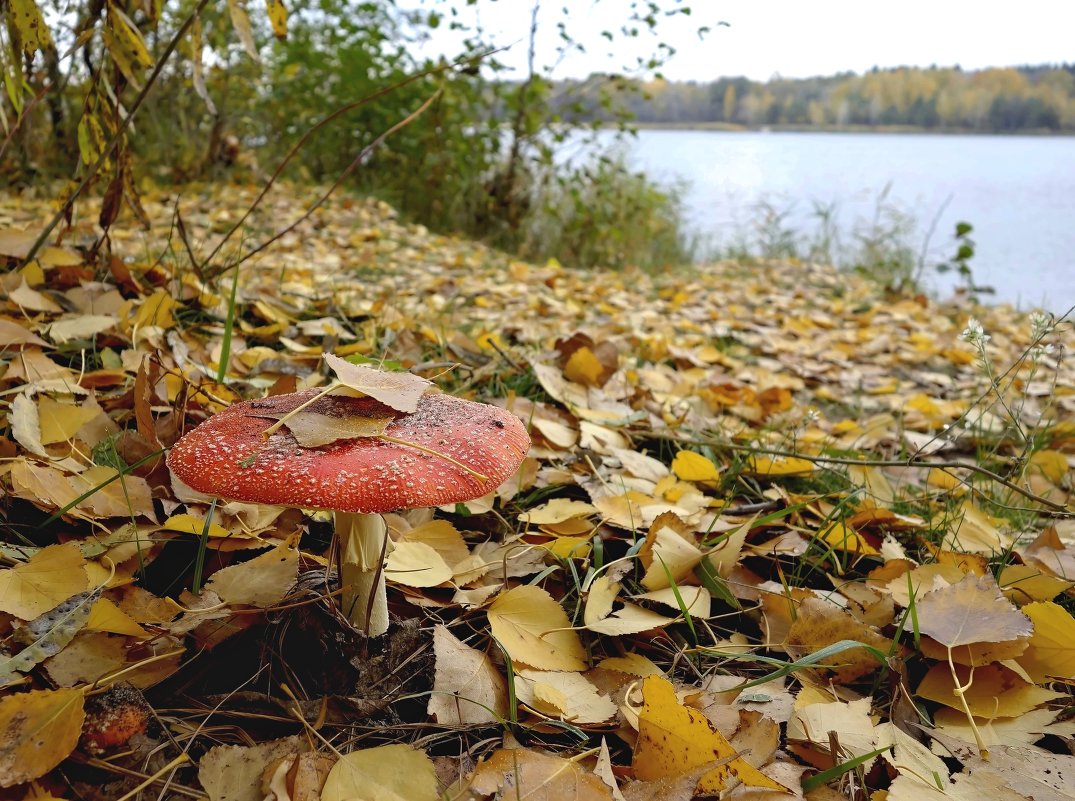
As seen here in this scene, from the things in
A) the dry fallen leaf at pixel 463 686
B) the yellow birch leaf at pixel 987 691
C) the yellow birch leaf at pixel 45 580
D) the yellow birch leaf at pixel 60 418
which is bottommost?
the yellow birch leaf at pixel 987 691

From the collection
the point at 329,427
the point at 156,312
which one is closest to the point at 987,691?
the point at 329,427

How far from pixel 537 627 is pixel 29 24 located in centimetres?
124

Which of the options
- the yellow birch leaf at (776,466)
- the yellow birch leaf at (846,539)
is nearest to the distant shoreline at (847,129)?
the yellow birch leaf at (776,466)

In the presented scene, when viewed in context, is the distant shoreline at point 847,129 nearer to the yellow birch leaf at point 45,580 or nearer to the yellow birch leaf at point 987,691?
the yellow birch leaf at point 987,691

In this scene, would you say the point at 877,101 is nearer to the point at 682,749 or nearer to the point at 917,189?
the point at 917,189

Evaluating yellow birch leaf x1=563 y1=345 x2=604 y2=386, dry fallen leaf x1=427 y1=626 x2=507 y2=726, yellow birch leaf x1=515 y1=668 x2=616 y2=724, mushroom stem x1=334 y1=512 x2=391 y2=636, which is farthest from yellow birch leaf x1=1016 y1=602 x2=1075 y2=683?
yellow birch leaf x1=563 y1=345 x2=604 y2=386

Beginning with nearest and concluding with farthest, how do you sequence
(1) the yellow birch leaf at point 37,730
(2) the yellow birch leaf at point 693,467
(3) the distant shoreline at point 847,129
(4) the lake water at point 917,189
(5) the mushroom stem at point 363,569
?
1. (1) the yellow birch leaf at point 37,730
2. (5) the mushroom stem at point 363,569
3. (2) the yellow birch leaf at point 693,467
4. (4) the lake water at point 917,189
5. (3) the distant shoreline at point 847,129

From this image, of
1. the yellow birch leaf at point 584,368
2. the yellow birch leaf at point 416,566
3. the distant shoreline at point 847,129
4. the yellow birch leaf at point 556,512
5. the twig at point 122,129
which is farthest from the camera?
the distant shoreline at point 847,129

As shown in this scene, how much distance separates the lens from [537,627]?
3.45ft

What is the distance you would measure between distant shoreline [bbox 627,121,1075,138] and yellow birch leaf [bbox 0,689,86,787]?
580 centimetres

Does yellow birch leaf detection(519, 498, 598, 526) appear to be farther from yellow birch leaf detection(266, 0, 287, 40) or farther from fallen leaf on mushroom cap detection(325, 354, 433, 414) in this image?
yellow birch leaf detection(266, 0, 287, 40)

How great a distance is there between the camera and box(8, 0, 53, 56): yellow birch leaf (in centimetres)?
121

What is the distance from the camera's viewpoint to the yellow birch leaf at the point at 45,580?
2.89ft

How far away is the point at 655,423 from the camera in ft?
5.99
